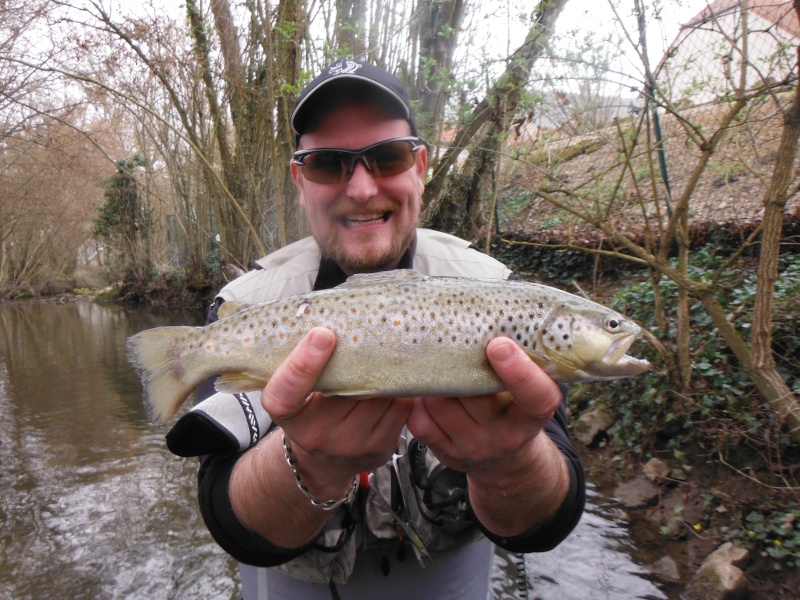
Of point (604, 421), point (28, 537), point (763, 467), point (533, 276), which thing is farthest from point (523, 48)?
point (28, 537)

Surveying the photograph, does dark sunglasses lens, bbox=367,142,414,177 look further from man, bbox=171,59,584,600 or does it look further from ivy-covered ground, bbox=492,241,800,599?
ivy-covered ground, bbox=492,241,800,599

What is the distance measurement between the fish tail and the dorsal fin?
2.27 ft

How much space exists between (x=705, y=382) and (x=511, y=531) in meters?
4.38

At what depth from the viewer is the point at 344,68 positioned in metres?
2.85

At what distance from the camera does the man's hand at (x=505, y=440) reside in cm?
175

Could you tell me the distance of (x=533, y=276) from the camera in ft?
36.6

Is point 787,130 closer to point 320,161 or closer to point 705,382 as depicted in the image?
point 705,382

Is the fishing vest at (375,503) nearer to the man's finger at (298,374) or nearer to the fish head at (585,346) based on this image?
the man's finger at (298,374)

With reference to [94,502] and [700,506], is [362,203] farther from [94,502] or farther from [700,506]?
[94,502]

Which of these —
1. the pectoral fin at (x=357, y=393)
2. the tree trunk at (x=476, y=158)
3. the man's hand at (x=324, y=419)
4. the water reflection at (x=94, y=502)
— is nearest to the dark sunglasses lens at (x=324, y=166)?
the man's hand at (x=324, y=419)

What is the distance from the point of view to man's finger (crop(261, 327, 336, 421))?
1783mm

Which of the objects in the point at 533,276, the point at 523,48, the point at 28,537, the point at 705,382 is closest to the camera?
the point at 705,382

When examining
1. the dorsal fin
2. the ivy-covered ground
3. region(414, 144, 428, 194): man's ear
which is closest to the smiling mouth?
region(414, 144, 428, 194): man's ear

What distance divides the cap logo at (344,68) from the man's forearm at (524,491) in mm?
2033
